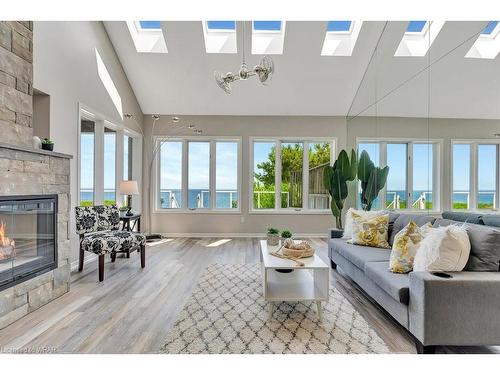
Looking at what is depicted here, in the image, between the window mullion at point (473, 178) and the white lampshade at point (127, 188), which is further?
the white lampshade at point (127, 188)

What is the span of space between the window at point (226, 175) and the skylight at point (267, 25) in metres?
2.42

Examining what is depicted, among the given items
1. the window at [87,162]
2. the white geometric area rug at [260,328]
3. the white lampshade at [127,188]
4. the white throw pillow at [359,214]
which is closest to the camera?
the white geometric area rug at [260,328]

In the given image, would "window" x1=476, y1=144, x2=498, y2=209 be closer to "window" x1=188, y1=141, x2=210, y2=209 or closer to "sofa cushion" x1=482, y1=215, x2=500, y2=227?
"sofa cushion" x1=482, y1=215, x2=500, y2=227

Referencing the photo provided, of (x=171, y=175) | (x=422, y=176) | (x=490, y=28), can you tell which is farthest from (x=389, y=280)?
(x=171, y=175)

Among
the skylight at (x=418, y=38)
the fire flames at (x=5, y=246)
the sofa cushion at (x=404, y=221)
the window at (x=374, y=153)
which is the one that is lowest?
the fire flames at (x=5, y=246)

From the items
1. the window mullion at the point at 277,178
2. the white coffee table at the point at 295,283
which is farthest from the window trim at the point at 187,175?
the white coffee table at the point at 295,283

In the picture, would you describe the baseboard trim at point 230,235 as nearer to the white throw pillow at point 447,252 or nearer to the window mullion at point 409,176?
the window mullion at point 409,176

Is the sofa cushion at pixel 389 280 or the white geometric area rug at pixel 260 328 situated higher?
the sofa cushion at pixel 389 280

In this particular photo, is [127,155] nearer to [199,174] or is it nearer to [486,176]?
[199,174]

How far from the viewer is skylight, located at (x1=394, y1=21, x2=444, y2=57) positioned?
128 inches

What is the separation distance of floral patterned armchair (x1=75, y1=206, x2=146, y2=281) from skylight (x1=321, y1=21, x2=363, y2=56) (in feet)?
14.9

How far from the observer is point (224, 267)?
401cm

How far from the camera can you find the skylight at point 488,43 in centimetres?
249

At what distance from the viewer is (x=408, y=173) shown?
3842 mm
